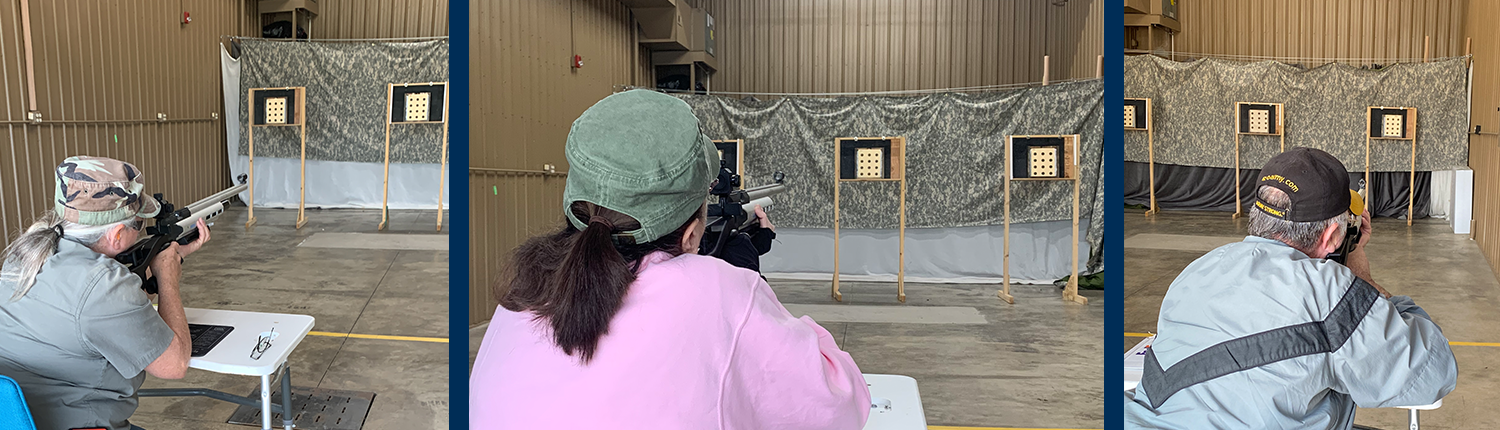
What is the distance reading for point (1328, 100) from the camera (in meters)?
2.87

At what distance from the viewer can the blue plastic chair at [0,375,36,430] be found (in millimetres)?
1219

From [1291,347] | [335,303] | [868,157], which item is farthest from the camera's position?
[868,157]

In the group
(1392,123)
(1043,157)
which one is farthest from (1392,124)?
(1043,157)

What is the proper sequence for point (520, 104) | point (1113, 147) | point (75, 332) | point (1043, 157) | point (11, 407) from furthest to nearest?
point (1043, 157) → point (520, 104) → point (75, 332) → point (11, 407) → point (1113, 147)

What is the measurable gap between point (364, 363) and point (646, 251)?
9.16ft

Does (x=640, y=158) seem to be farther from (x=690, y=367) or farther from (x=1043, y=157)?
(x=1043, y=157)

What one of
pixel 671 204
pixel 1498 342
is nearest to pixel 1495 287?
pixel 1498 342

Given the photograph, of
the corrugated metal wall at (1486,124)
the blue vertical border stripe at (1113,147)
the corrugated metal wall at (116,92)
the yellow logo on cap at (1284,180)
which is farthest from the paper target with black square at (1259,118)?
the corrugated metal wall at (116,92)

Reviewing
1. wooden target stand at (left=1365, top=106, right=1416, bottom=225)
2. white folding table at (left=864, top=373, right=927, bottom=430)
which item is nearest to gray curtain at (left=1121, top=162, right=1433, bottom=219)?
wooden target stand at (left=1365, top=106, right=1416, bottom=225)

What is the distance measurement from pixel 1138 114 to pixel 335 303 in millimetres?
3582

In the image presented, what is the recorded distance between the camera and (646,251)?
0.68 m

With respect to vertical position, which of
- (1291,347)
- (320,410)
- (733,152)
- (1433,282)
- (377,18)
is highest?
(377,18)

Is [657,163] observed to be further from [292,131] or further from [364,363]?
[364,363]

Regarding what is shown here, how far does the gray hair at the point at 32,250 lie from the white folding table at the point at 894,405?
1.68 metres
